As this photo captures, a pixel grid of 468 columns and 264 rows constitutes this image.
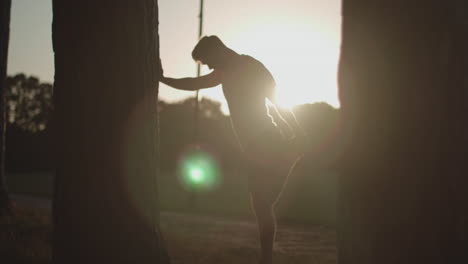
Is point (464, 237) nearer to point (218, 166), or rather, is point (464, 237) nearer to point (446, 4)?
point (446, 4)

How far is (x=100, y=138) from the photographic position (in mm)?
3674

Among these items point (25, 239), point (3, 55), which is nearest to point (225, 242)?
point (25, 239)

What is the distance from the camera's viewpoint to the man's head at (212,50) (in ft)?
15.3

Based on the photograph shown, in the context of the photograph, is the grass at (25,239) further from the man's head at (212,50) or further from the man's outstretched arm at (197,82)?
the man's head at (212,50)

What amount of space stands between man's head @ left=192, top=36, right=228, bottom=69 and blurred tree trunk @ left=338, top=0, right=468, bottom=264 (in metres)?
2.04

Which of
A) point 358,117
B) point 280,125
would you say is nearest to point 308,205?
point 280,125

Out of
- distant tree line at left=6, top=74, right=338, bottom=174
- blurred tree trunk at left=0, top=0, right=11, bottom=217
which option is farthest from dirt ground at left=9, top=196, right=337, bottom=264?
distant tree line at left=6, top=74, right=338, bottom=174

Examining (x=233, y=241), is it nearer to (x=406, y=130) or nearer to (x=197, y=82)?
(x=197, y=82)

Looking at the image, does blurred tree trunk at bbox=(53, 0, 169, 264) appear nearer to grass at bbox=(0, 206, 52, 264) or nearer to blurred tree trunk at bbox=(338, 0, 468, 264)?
blurred tree trunk at bbox=(338, 0, 468, 264)

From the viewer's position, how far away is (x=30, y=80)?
230ft

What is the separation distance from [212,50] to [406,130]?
2451mm

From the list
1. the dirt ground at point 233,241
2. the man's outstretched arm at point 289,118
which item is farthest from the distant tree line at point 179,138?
the man's outstretched arm at point 289,118

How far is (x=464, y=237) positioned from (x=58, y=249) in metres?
2.65

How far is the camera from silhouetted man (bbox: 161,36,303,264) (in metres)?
4.51
